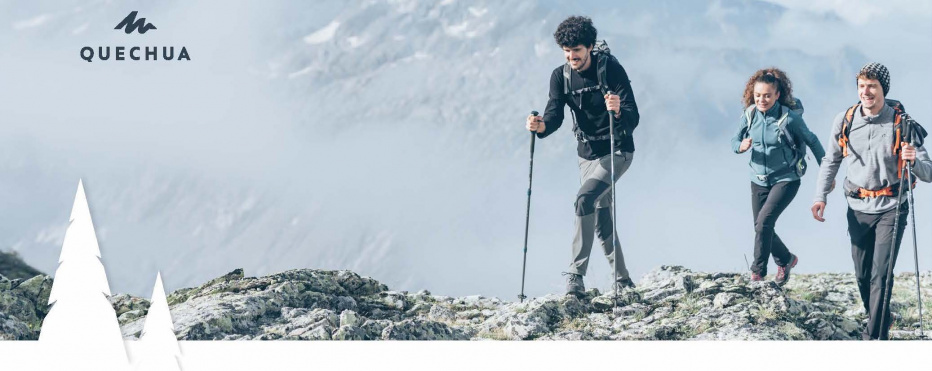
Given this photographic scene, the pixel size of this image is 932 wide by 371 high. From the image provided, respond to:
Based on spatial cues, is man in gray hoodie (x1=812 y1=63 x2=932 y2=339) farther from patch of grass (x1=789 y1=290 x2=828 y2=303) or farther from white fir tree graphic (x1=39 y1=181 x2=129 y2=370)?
white fir tree graphic (x1=39 y1=181 x2=129 y2=370)

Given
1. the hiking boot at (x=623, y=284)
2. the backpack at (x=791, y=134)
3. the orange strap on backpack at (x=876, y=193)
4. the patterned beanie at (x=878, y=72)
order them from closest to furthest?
the patterned beanie at (x=878, y=72)
the orange strap on backpack at (x=876, y=193)
the backpack at (x=791, y=134)
the hiking boot at (x=623, y=284)

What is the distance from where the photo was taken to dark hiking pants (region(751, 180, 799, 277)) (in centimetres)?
1431

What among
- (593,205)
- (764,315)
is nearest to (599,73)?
(593,205)

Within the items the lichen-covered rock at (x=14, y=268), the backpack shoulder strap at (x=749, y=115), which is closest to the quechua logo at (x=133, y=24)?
the lichen-covered rock at (x=14, y=268)

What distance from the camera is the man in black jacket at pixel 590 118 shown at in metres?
13.9

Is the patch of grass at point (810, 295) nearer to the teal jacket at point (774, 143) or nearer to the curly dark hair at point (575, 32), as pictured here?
the teal jacket at point (774, 143)

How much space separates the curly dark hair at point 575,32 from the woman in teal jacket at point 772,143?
224 cm

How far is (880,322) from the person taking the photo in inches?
501

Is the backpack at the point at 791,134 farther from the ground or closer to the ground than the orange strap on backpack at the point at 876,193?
farther from the ground

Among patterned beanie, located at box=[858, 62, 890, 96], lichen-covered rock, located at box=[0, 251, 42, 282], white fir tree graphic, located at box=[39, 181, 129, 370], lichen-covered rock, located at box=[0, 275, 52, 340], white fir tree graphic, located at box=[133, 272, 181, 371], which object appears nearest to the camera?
white fir tree graphic, located at box=[133, 272, 181, 371]

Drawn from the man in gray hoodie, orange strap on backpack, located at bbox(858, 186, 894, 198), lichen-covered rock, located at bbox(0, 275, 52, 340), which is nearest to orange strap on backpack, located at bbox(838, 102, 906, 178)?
the man in gray hoodie

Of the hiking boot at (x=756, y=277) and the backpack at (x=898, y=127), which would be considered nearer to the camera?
the backpack at (x=898, y=127)
